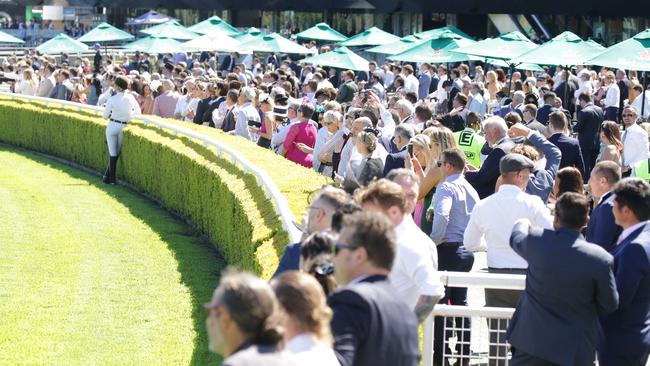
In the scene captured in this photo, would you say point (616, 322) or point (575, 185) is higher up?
point (575, 185)

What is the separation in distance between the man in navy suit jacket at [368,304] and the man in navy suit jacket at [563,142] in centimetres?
821

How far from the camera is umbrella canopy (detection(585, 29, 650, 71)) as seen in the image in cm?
1795

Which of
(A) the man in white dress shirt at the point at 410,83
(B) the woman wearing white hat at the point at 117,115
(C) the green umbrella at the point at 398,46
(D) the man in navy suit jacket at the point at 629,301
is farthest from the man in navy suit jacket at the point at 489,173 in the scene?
(C) the green umbrella at the point at 398,46

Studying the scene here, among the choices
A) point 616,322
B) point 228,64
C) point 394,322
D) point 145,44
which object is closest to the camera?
point 394,322

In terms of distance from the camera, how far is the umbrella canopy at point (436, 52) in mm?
25703

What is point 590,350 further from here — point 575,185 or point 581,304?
point 575,185

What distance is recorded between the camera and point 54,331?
34.6 feet

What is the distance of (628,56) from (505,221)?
37.1 ft

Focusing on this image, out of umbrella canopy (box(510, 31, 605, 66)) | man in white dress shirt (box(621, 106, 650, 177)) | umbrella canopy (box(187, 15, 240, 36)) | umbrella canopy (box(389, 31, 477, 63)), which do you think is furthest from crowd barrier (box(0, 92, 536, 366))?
umbrella canopy (box(187, 15, 240, 36))

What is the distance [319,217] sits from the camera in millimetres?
5836

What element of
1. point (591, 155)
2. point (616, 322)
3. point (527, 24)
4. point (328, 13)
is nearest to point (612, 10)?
point (527, 24)

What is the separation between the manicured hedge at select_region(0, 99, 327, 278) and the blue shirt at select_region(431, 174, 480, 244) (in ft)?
3.75

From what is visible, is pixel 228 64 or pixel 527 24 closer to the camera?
pixel 228 64

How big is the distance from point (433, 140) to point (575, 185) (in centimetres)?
177
